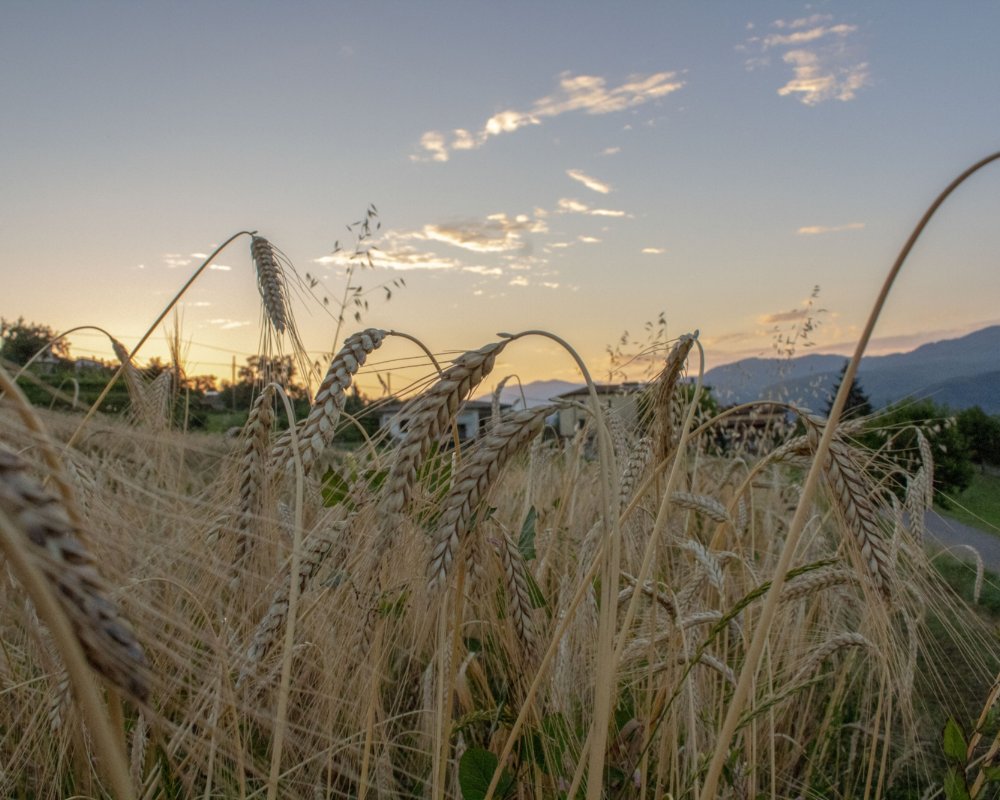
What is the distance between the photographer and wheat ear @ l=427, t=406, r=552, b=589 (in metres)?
1.13

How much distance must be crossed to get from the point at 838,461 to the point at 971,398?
12.6 m

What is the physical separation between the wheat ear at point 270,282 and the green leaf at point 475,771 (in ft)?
4.07

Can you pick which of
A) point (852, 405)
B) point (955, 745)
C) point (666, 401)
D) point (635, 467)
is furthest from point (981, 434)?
point (666, 401)

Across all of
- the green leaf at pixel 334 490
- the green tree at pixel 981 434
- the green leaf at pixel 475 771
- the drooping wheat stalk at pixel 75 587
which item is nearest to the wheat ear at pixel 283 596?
the green leaf at pixel 334 490

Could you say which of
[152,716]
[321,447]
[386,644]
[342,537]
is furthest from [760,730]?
[152,716]

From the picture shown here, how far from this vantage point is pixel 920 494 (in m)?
2.67

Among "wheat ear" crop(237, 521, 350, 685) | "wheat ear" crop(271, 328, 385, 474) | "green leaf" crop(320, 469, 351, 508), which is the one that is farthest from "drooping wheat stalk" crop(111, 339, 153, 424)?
"wheat ear" crop(271, 328, 385, 474)

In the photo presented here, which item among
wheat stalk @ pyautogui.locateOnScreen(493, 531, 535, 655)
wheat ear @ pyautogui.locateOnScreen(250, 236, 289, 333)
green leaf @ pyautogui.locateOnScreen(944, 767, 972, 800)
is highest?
wheat ear @ pyautogui.locateOnScreen(250, 236, 289, 333)

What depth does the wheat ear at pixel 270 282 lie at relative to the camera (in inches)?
83.8

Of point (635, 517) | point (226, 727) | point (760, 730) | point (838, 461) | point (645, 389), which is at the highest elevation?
point (645, 389)

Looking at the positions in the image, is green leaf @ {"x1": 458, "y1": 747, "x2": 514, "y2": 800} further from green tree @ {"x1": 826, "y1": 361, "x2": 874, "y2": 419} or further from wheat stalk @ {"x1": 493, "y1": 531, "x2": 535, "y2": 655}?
green tree @ {"x1": 826, "y1": 361, "x2": 874, "y2": 419}

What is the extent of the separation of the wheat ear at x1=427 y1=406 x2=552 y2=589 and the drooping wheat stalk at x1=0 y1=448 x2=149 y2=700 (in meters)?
0.50

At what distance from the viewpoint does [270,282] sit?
7.08 feet

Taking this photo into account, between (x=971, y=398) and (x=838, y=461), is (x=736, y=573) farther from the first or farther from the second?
(x=971, y=398)
